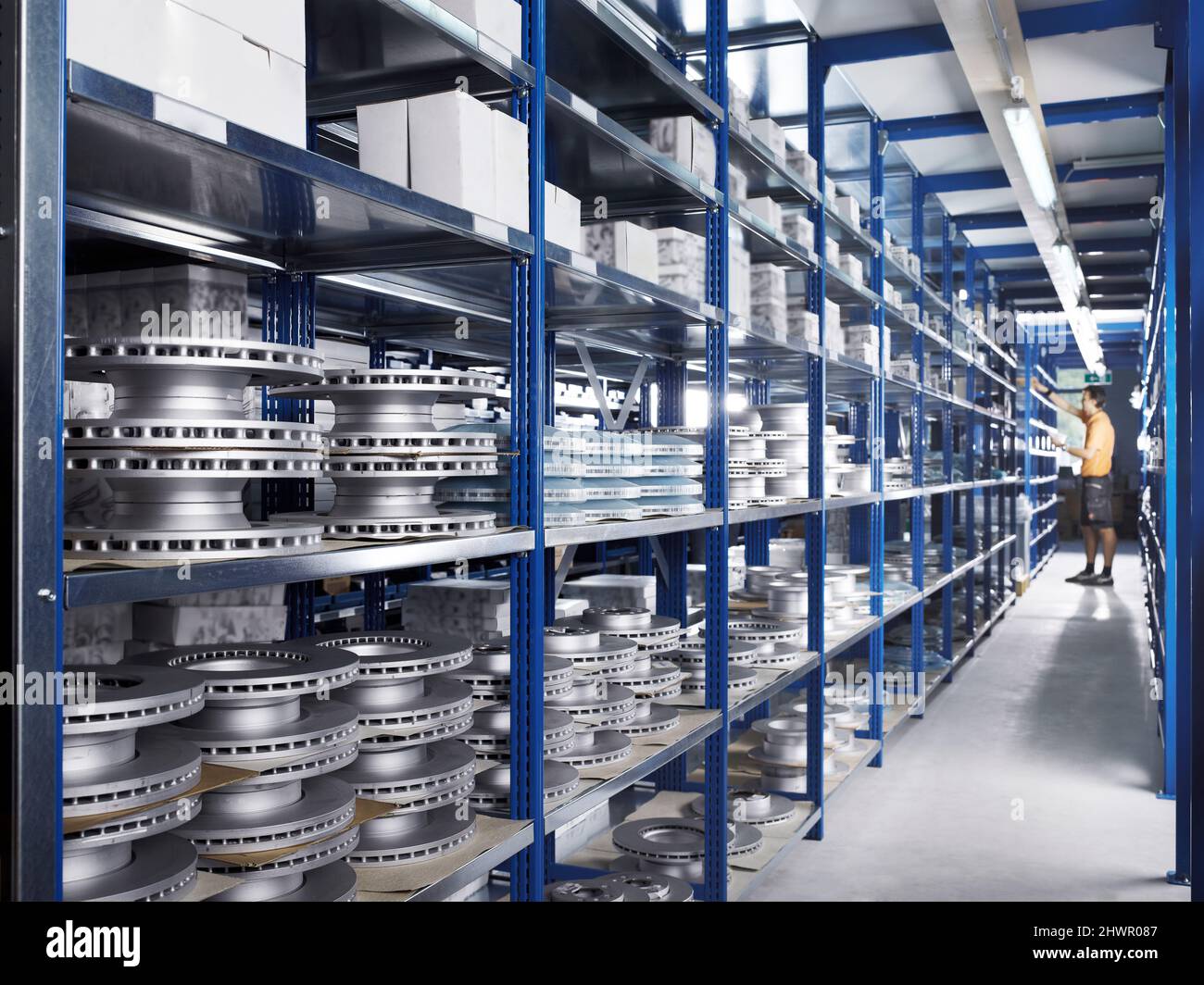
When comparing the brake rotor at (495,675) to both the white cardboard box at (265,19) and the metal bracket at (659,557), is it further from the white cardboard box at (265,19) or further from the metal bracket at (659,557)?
the white cardboard box at (265,19)

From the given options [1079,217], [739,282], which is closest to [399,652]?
[739,282]

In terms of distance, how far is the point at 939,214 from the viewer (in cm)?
953

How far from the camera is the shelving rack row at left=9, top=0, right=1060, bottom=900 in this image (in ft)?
4.24

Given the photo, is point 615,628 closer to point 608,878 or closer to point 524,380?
point 608,878

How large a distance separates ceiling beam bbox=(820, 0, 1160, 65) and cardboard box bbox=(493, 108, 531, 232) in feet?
11.2

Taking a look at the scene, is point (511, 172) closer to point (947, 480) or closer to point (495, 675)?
point (495, 675)

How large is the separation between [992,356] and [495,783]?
1002 centimetres

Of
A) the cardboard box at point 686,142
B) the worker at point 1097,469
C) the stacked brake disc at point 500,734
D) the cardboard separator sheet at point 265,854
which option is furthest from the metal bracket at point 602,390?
the worker at point 1097,469

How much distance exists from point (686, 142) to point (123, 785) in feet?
8.67

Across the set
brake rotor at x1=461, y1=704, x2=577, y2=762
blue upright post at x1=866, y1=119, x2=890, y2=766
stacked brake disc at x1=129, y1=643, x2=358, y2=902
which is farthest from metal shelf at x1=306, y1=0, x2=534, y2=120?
blue upright post at x1=866, y1=119, x2=890, y2=766

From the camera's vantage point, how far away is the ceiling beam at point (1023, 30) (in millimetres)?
5090

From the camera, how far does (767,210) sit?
444 centimetres

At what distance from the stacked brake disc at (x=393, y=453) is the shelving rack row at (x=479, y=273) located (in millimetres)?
131

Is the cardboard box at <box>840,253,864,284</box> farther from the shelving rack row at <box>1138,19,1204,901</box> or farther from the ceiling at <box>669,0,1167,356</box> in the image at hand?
the shelving rack row at <box>1138,19,1204,901</box>
